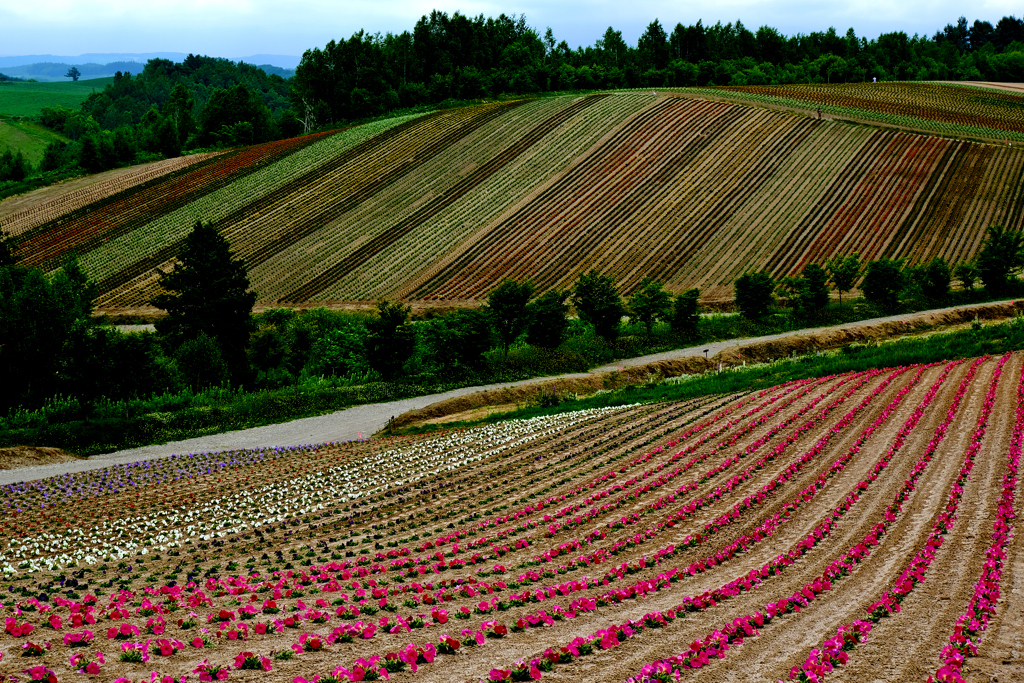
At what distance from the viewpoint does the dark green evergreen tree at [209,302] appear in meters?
39.6

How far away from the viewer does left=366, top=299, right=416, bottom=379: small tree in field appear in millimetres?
36594

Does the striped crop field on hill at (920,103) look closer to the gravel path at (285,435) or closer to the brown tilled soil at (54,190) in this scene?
the gravel path at (285,435)

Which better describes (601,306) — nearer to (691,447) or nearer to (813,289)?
(813,289)

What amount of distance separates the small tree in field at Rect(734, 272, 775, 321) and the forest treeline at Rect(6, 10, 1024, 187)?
7319 cm

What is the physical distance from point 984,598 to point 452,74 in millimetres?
115000

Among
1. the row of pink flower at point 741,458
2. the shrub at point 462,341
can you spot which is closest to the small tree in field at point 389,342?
the shrub at point 462,341

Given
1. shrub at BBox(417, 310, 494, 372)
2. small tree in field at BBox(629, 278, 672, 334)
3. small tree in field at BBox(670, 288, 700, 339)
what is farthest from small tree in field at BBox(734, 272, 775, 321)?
shrub at BBox(417, 310, 494, 372)

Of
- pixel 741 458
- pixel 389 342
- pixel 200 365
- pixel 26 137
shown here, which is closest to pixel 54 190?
pixel 200 365

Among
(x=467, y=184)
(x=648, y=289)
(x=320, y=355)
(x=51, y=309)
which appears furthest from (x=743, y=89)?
(x=51, y=309)

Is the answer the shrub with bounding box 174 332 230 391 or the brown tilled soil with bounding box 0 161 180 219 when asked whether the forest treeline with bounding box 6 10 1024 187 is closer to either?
the brown tilled soil with bounding box 0 161 180 219

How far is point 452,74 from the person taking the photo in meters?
118

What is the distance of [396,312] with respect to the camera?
122ft

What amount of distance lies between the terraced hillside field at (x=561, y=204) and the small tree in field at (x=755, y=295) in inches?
202

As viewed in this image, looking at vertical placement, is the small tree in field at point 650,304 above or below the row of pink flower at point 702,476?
above
